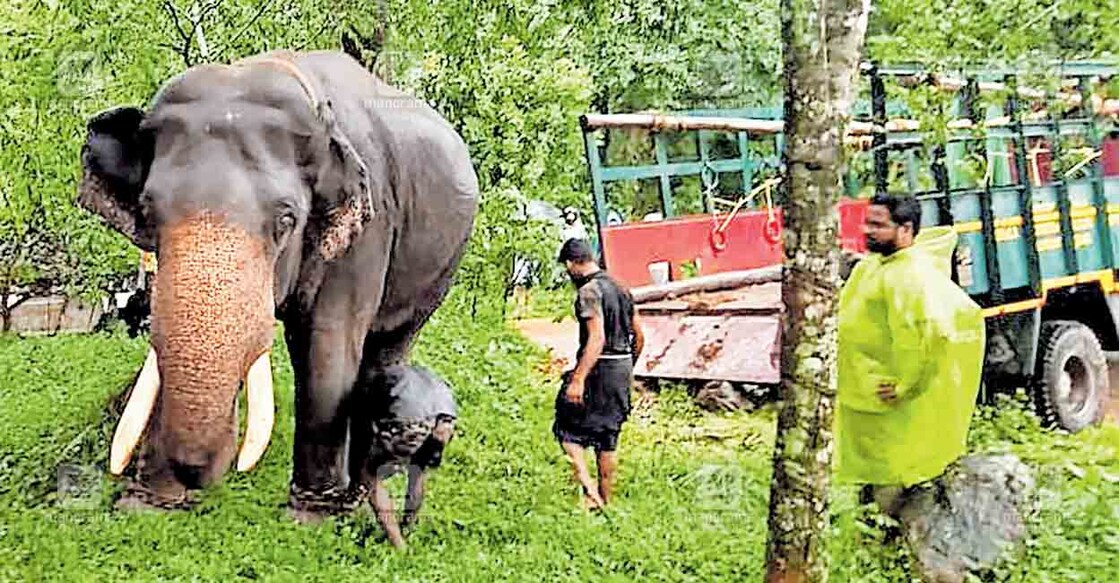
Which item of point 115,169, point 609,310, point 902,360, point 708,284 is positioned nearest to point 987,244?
point 708,284

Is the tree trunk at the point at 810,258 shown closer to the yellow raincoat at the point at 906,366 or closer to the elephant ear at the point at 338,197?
the yellow raincoat at the point at 906,366

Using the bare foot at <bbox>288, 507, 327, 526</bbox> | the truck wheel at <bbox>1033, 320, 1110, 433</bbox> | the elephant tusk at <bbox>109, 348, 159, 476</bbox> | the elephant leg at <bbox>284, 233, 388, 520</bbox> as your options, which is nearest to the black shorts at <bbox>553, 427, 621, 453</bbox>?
the elephant leg at <bbox>284, 233, 388, 520</bbox>

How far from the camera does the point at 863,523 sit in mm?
5891

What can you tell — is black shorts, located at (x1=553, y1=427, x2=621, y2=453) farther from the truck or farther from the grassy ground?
the truck

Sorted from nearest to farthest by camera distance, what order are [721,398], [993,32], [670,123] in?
1. [993,32]
2. [721,398]
3. [670,123]

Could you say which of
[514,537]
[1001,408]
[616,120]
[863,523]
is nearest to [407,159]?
[514,537]

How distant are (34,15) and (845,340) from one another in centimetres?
496

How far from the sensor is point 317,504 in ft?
20.7

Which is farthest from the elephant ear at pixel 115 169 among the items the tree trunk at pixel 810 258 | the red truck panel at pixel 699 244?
the red truck panel at pixel 699 244

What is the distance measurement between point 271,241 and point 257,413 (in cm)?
62

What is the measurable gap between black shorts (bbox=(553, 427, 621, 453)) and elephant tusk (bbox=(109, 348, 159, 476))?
95.5 inches

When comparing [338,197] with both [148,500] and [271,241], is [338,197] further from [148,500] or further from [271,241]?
[148,500]

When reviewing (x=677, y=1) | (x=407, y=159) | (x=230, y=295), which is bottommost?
(x=230, y=295)

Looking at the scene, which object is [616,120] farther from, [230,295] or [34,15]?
[230,295]
